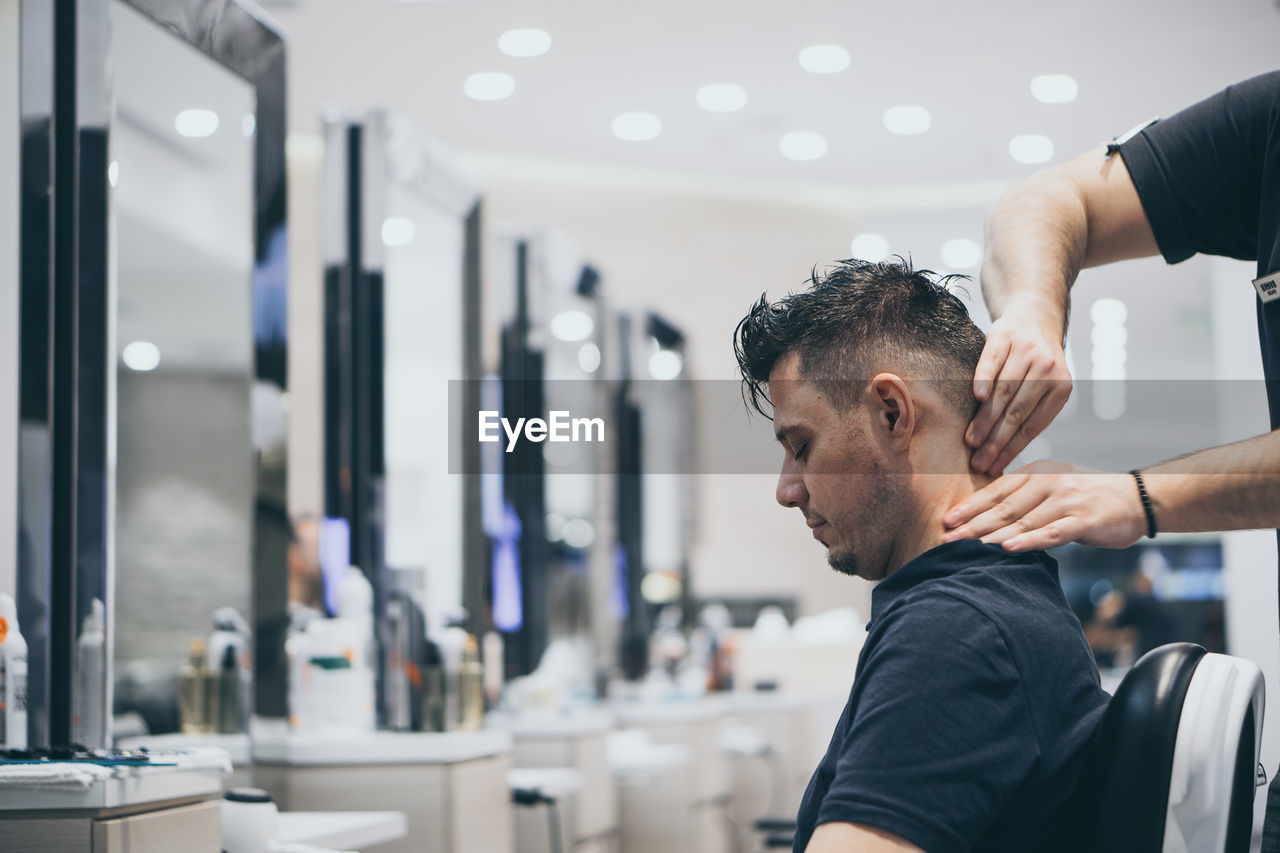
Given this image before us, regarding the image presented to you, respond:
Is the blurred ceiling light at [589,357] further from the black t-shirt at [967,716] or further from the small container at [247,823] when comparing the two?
the black t-shirt at [967,716]

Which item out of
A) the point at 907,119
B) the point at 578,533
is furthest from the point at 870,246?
the point at 578,533

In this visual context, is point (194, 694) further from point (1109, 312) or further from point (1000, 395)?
point (1109, 312)

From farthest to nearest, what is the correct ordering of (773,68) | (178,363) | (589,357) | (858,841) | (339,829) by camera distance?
(773,68) → (589,357) → (178,363) → (339,829) → (858,841)

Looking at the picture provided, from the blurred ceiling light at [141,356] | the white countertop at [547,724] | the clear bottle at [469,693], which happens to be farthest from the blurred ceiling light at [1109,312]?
the blurred ceiling light at [141,356]

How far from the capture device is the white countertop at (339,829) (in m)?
1.91

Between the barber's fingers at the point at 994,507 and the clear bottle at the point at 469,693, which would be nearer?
the barber's fingers at the point at 994,507

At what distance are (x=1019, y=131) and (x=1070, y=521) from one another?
5.78 meters

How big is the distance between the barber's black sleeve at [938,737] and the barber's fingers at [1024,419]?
0.19 m

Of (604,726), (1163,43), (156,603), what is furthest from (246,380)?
(1163,43)

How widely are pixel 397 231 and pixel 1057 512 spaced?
2.73m

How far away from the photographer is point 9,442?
2.13 metres

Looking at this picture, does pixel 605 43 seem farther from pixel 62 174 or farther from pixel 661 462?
pixel 62 174

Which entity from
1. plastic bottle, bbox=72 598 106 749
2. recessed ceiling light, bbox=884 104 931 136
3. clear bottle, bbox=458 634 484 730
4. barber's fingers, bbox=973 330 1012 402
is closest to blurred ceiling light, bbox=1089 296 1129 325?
recessed ceiling light, bbox=884 104 931 136

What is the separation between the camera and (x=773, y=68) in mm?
5590
